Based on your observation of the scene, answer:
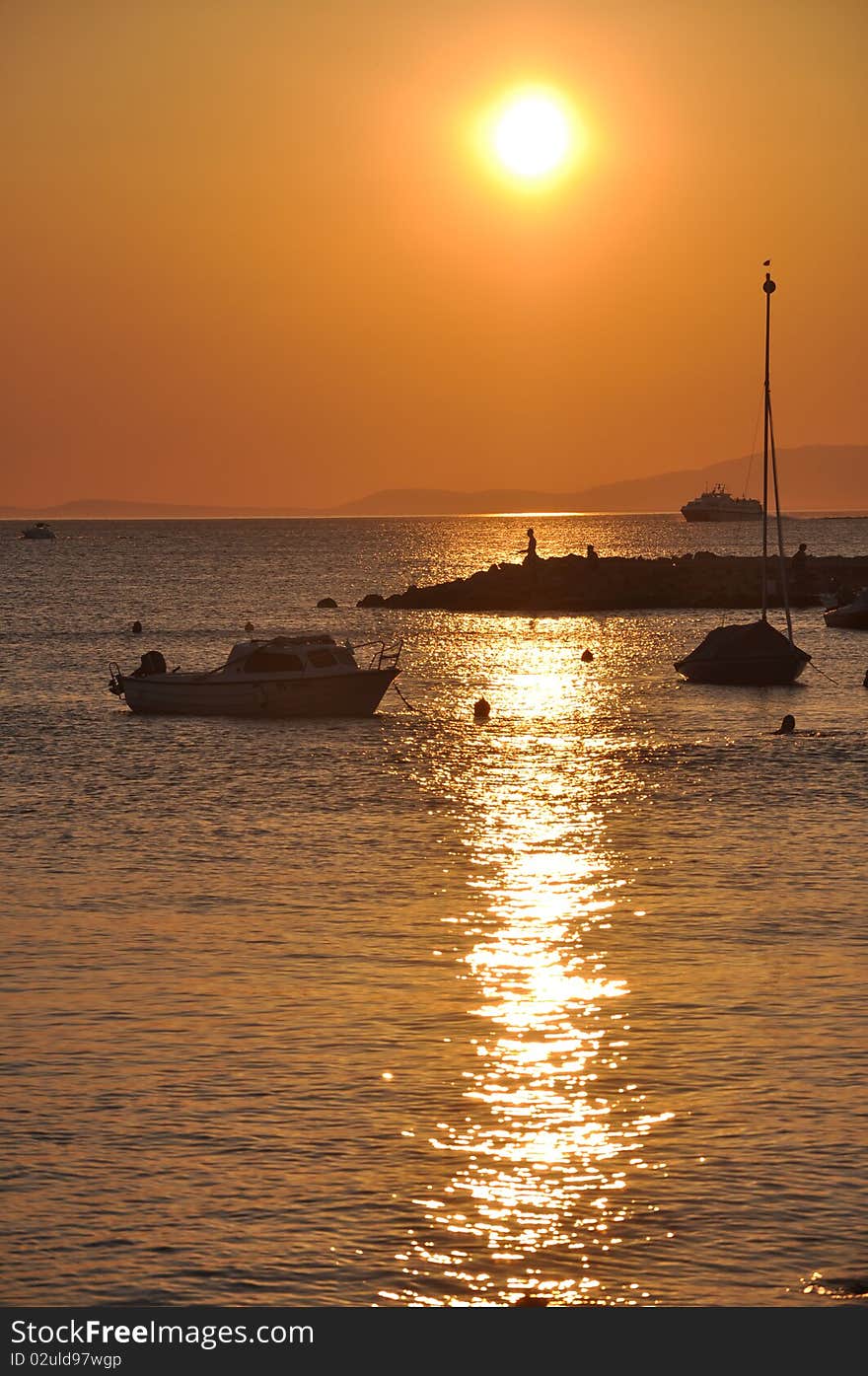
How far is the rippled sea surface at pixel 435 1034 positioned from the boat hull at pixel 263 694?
8.43 m

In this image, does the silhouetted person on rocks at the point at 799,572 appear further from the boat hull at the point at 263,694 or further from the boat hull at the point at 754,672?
the boat hull at the point at 263,694

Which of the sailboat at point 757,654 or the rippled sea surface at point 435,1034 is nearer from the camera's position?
the rippled sea surface at point 435,1034

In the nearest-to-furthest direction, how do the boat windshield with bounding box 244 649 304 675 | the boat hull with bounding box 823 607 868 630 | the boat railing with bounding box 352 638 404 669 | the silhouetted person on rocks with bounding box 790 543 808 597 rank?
the boat windshield with bounding box 244 649 304 675, the boat railing with bounding box 352 638 404 669, the boat hull with bounding box 823 607 868 630, the silhouetted person on rocks with bounding box 790 543 808 597

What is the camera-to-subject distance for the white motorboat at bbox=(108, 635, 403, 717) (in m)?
53.9

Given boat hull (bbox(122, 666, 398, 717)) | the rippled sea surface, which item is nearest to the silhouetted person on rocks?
boat hull (bbox(122, 666, 398, 717))

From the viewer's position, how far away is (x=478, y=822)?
3597 centimetres

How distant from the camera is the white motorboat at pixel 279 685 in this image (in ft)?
177

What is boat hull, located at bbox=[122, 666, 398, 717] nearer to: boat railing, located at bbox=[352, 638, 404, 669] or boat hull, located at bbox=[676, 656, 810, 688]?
boat railing, located at bbox=[352, 638, 404, 669]

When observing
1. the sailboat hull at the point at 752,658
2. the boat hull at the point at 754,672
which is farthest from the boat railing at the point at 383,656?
the boat hull at the point at 754,672

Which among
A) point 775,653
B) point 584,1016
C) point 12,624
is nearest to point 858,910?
point 584,1016

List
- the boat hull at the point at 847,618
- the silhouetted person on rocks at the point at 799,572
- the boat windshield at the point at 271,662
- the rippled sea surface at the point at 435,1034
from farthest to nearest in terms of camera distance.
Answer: the silhouetted person on rocks at the point at 799,572
the boat hull at the point at 847,618
the boat windshield at the point at 271,662
the rippled sea surface at the point at 435,1034

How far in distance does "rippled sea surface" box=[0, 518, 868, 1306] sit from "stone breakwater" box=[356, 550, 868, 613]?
76.0m

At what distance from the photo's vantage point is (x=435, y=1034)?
1953 centimetres

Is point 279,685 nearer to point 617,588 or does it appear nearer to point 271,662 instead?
point 271,662
